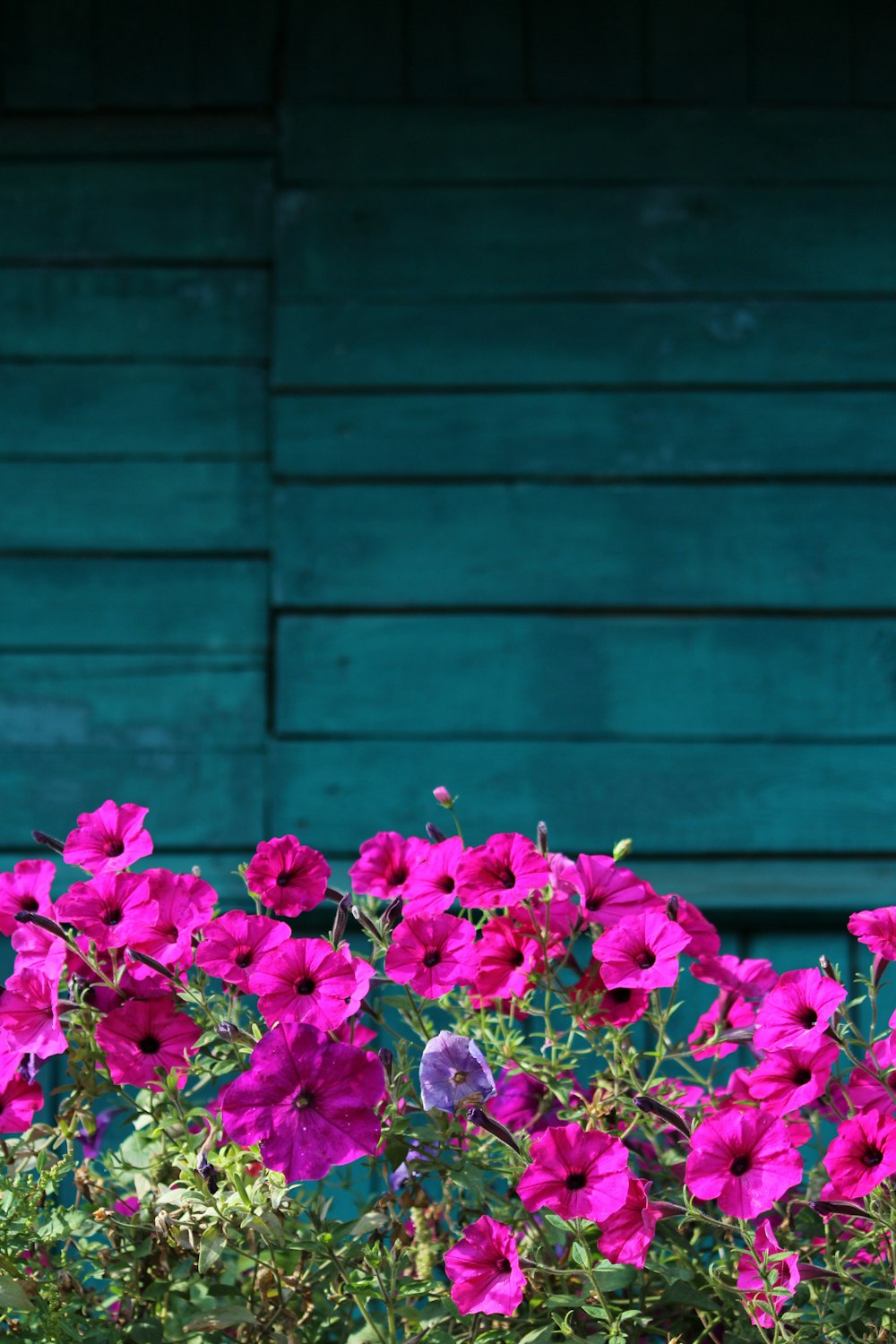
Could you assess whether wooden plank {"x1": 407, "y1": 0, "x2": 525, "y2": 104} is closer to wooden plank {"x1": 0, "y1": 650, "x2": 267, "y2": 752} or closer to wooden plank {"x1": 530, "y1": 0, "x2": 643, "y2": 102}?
wooden plank {"x1": 530, "y1": 0, "x2": 643, "y2": 102}

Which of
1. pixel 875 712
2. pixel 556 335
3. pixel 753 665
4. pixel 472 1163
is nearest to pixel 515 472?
pixel 556 335

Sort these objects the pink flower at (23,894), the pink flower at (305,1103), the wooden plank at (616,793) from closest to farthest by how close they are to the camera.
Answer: the pink flower at (305,1103)
the pink flower at (23,894)
the wooden plank at (616,793)

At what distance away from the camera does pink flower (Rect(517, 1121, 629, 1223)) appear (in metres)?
1.09

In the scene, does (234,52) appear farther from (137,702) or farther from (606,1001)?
(606,1001)

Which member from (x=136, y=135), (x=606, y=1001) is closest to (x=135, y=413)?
(x=136, y=135)

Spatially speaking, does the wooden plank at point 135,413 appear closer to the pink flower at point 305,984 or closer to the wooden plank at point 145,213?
the wooden plank at point 145,213

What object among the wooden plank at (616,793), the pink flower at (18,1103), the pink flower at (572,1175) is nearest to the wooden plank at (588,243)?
the wooden plank at (616,793)

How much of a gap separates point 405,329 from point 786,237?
637 millimetres

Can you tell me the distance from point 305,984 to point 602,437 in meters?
1.21

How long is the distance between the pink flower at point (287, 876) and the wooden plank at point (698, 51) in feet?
4.84

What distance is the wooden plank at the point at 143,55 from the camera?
2.13 m

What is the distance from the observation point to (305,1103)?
1.08m

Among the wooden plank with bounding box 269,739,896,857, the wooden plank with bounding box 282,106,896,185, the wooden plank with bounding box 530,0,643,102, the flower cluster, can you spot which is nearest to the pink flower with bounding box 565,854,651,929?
the flower cluster

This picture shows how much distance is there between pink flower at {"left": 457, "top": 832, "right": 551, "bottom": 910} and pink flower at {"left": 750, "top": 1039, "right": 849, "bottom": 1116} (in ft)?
0.86
